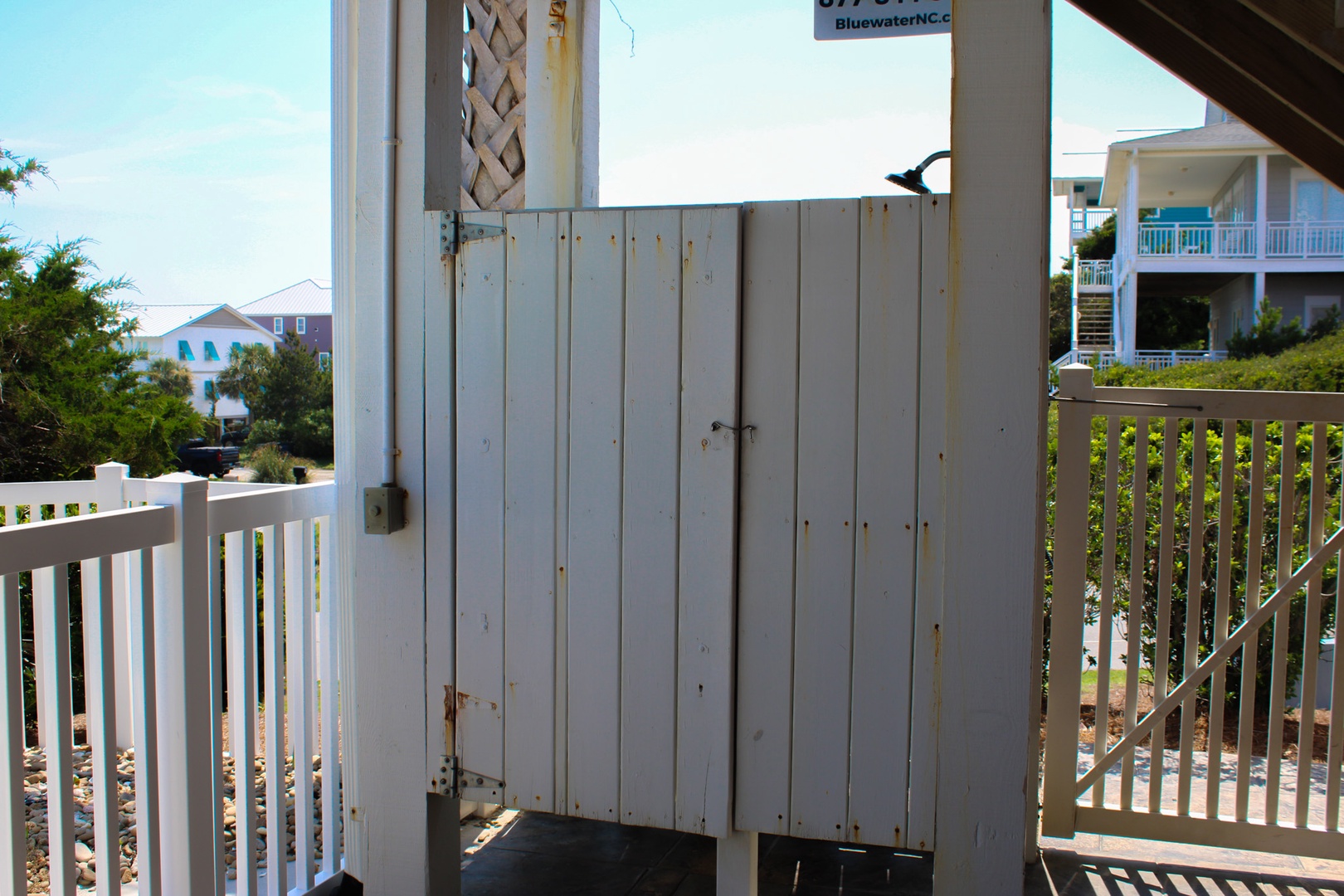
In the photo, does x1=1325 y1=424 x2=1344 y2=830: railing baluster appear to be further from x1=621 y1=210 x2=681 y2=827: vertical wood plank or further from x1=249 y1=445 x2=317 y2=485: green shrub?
x1=249 y1=445 x2=317 y2=485: green shrub

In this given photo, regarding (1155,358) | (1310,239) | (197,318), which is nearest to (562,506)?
(1310,239)

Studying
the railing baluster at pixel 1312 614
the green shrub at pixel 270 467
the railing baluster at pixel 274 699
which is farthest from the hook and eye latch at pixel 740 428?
the green shrub at pixel 270 467

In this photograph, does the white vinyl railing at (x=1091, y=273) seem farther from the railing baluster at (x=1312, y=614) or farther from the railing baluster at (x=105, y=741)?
the railing baluster at (x=105, y=741)

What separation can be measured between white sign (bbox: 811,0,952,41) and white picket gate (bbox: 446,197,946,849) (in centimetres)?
94

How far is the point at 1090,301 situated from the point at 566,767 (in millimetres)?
27426

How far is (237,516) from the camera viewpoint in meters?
2.29

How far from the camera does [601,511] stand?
2.26 meters

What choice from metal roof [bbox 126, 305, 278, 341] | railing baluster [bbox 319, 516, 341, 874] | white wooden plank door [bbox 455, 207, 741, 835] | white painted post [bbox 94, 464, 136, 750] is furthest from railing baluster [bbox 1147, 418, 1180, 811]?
metal roof [bbox 126, 305, 278, 341]

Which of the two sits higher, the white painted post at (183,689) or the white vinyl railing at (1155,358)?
the white vinyl railing at (1155,358)

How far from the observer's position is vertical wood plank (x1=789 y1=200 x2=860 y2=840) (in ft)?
6.86

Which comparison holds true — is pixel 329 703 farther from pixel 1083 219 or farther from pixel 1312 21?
pixel 1083 219

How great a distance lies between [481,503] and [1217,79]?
8.55 ft

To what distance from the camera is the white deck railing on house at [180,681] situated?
1.67m

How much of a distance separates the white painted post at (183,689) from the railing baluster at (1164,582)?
105 inches
